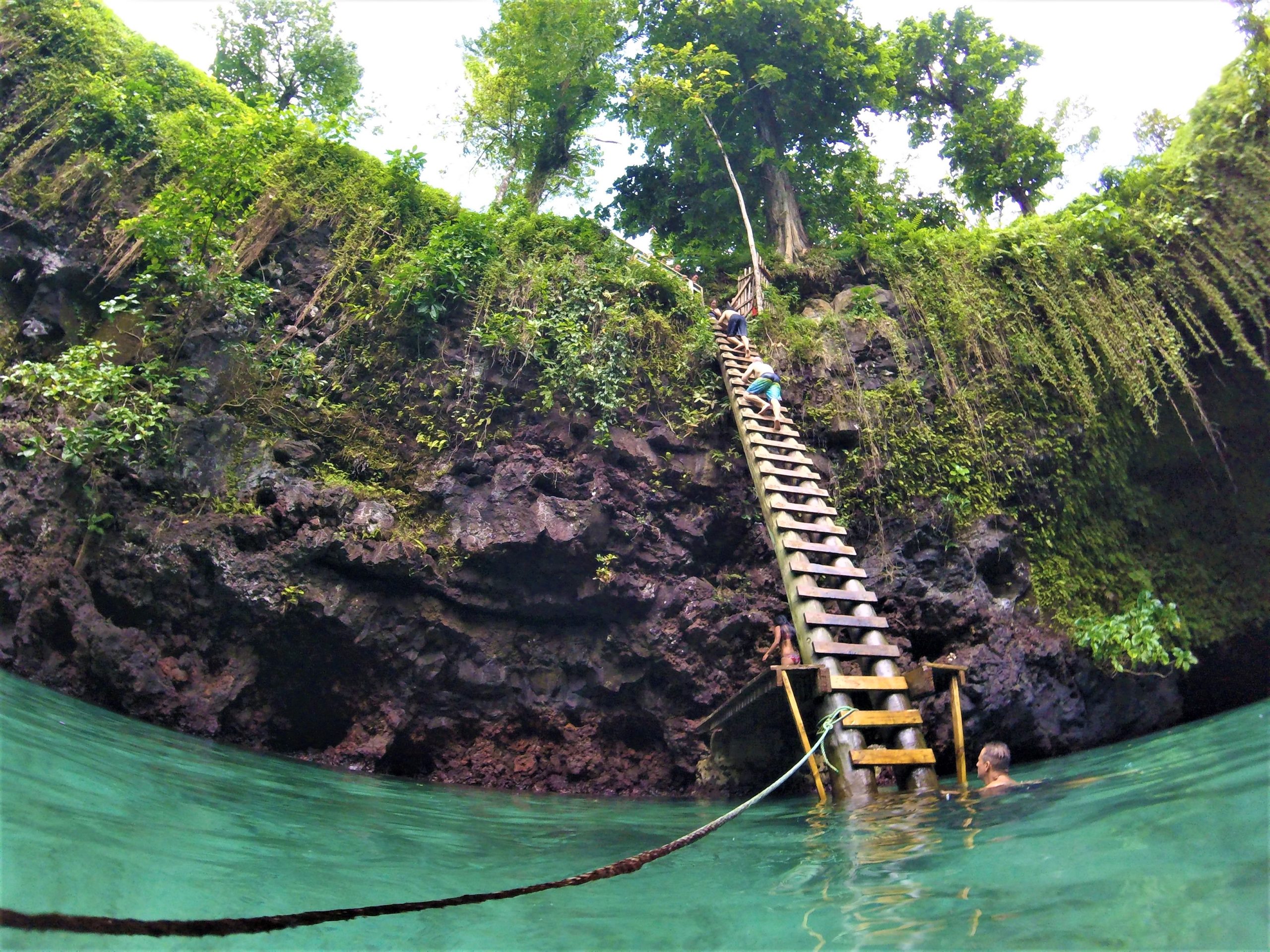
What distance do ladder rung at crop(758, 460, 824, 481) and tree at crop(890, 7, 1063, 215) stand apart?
8.01 meters

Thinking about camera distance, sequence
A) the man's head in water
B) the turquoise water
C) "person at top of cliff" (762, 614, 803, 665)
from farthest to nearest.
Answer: "person at top of cliff" (762, 614, 803, 665) < the man's head in water < the turquoise water

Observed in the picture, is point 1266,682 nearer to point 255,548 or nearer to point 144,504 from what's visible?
point 255,548

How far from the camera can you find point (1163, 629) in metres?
7.43

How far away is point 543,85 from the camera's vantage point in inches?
447

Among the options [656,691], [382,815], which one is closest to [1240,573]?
[656,691]

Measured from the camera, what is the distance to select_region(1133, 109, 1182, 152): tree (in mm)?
11828

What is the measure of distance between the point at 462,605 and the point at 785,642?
3.08 meters

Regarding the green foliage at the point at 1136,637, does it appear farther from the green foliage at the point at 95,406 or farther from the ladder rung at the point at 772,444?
the green foliage at the point at 95,406

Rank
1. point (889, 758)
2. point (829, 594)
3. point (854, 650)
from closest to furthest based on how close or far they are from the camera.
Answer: point (889, 758)
point (854, 650)
point (829, 594)

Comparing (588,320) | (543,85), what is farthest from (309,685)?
(543,85)

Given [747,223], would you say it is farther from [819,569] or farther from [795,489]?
[819,569]

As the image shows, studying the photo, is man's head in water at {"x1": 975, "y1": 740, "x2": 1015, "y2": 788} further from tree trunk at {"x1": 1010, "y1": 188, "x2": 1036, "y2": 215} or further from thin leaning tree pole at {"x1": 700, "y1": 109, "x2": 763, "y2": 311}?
tree trunk at {"x1": 1010, "y1": 188, "x2": 1036, "y2": 215}

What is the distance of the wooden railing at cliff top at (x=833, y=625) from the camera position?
497cm

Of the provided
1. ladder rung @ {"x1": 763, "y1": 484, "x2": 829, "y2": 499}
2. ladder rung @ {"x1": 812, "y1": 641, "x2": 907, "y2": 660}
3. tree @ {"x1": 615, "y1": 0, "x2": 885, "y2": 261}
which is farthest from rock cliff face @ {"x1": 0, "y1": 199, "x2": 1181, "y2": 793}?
tree @ {"x1": 615, "y1": 0, "x2": 885, "y2": 261}
